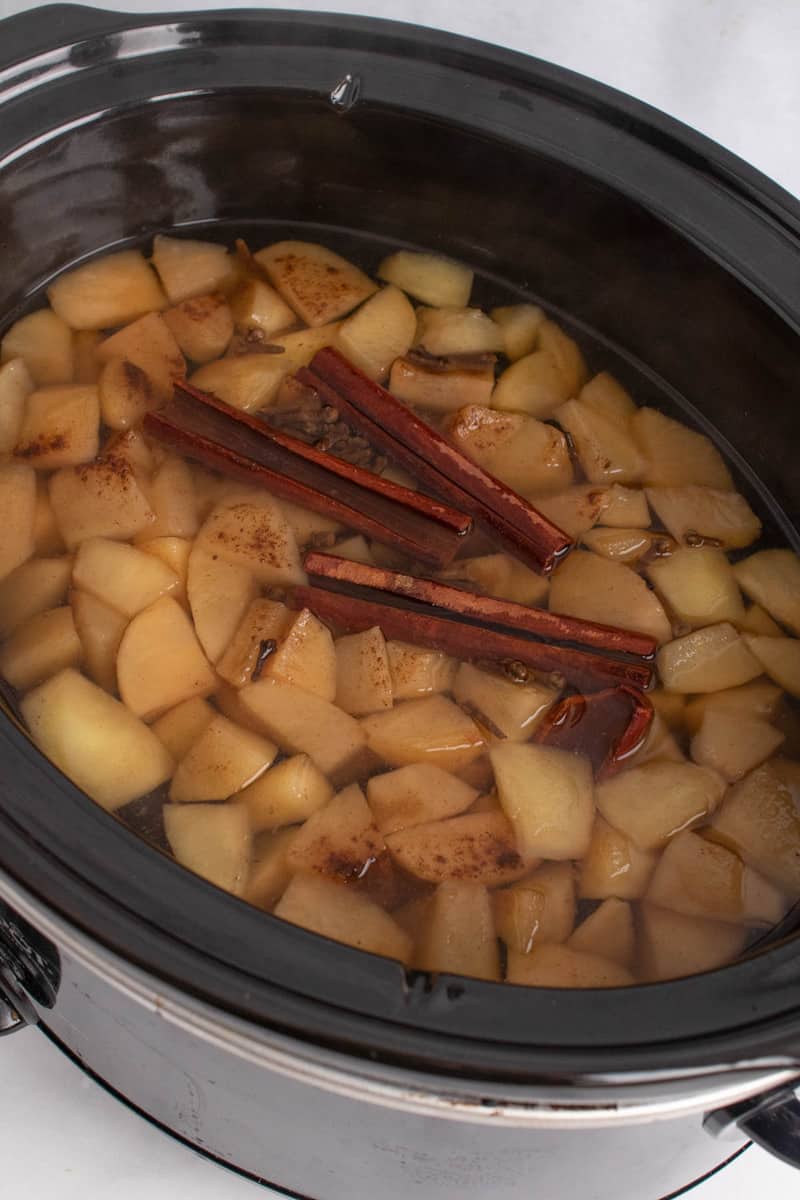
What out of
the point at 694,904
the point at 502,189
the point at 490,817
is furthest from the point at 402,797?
the point at 502,189

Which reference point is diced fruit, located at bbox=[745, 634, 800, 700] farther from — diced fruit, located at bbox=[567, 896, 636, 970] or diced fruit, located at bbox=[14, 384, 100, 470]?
diced fruit, located at bbox=[14, 384, 100, 470]

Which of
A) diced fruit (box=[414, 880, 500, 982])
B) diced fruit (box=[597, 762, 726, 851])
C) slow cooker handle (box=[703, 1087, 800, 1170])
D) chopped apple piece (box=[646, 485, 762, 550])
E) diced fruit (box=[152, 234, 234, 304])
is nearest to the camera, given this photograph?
slow cooker handle (box=[703, 1087, 800, 1170])

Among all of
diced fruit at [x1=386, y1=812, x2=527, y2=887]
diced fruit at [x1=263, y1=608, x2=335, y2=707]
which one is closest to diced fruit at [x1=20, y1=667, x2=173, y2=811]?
diced fruit at [x1=263, y1=608, x2=335, y2=707]

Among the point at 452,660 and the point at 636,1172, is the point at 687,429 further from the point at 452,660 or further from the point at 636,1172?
the point at 636,1172

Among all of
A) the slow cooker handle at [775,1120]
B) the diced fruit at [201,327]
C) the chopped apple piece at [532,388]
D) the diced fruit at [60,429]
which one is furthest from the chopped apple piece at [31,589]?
the slow cooker handle at [775,1120]

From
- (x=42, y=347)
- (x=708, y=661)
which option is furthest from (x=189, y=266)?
(x=708, y=661)

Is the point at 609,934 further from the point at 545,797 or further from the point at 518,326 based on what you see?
the point at 518,326
